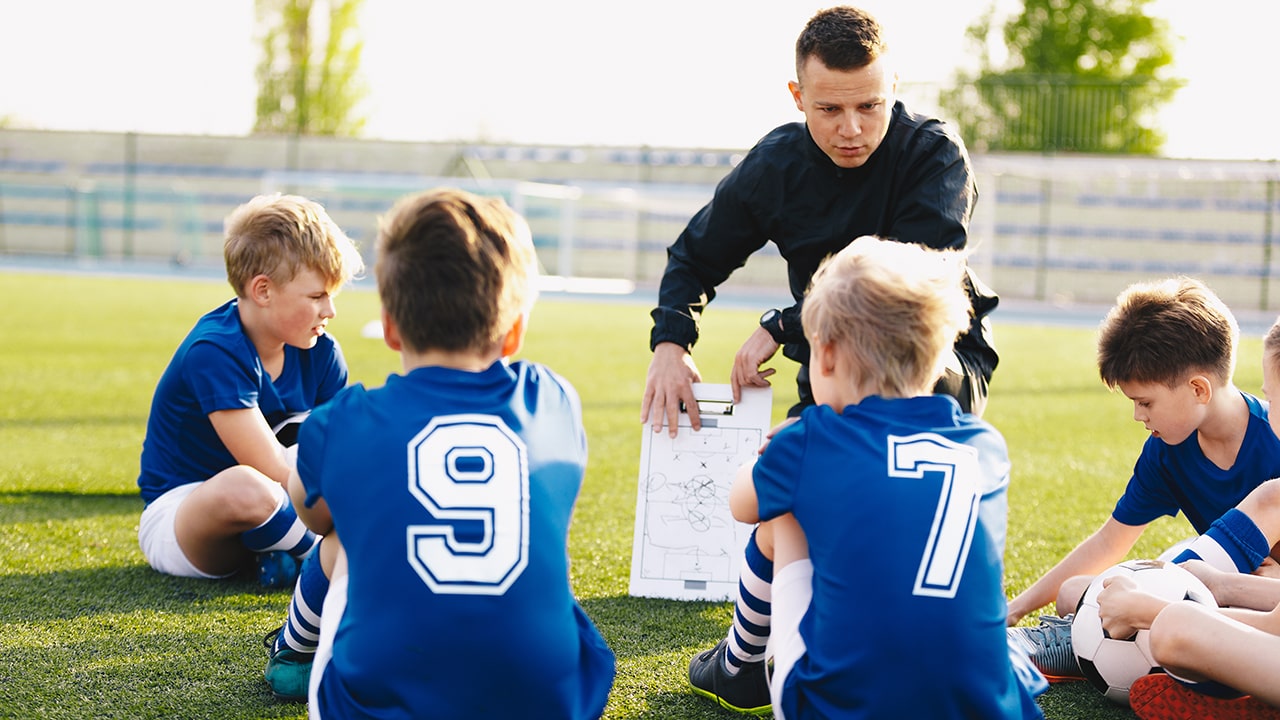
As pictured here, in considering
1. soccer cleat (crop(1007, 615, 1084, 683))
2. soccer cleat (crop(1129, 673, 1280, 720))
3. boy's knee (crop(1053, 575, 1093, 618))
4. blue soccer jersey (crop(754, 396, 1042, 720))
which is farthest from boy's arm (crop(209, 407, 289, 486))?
soccer cleat (crop(1129, 673, 1280, 720))

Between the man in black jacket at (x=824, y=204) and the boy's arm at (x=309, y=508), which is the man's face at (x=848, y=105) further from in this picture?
the boy's arm at (x=309, y=508)

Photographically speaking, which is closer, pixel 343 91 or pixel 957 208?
pixel 957 208

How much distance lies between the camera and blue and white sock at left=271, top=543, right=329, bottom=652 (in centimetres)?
204

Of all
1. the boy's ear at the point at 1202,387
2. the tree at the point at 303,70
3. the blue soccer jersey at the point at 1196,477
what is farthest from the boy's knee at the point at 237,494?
the tree at the point at 303,70

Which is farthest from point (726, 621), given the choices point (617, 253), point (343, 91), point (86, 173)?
point (343, 91)

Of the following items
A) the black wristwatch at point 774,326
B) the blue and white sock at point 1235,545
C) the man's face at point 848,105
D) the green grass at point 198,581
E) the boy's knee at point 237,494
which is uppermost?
the man's face at point 848,105

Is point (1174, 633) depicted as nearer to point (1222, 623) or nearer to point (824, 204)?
point (1222, 623)

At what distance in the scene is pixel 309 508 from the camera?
1.81 metres

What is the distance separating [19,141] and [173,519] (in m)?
30.1

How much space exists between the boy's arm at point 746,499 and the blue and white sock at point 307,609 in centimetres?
75

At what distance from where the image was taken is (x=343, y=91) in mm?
32812

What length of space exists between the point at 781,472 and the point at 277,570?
172 centimetres

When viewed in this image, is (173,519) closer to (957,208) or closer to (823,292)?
(823,292)

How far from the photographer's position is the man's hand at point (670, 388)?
9.52 feet
